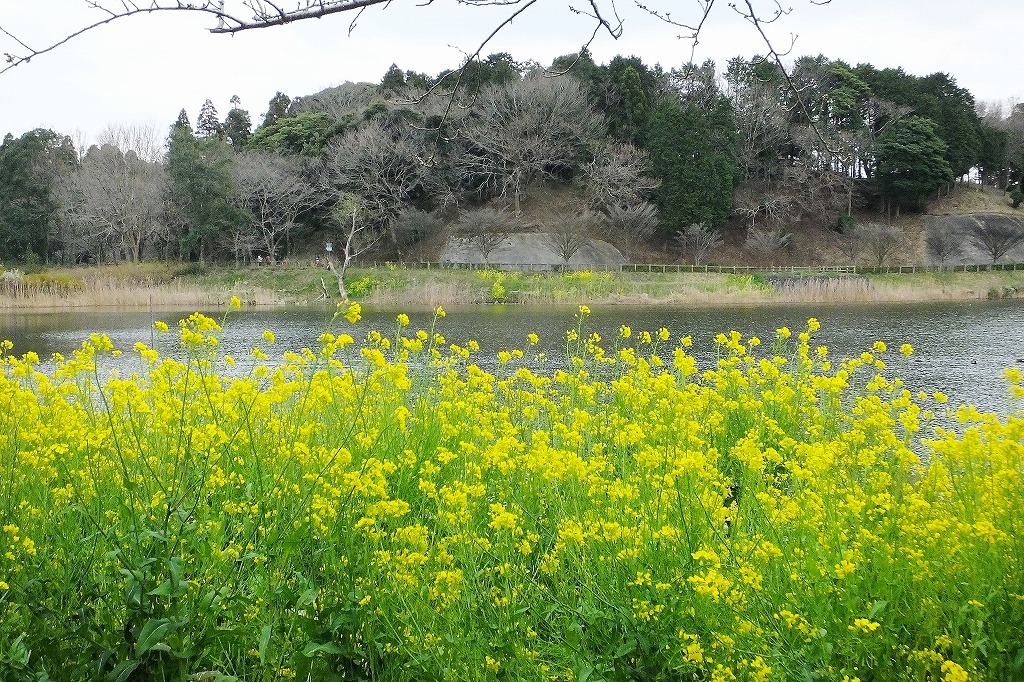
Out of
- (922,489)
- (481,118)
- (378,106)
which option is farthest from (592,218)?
(922,489)

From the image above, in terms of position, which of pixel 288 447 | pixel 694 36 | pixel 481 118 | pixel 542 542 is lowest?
pixel 542 542

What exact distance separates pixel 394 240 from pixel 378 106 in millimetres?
7539

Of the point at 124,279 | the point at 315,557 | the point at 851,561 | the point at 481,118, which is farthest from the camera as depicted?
the point at 481,118

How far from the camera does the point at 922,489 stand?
395cm

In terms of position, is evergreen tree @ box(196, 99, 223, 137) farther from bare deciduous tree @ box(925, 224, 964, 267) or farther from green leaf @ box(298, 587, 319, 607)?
green leaf @ box(298, 587, 319, 607)

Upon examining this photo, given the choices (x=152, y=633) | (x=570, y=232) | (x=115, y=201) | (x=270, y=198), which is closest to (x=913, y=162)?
(x=570, y=232)

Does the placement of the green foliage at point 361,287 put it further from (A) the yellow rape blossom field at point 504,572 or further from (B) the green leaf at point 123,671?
(B) the green leaf at point 123,671

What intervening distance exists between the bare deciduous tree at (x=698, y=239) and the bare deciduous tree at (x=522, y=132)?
822cm

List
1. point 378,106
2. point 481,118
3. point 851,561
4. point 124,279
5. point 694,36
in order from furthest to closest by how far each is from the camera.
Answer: point 481,118 < point 378,106 < point 124,279 < point 851,561 < point 694,36

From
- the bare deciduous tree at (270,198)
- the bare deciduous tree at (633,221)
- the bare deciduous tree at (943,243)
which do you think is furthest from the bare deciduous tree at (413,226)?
the bare deciduous tree at (943,243)

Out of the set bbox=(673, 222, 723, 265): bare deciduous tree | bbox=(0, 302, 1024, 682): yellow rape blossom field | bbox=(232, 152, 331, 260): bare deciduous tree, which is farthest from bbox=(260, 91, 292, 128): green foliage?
bbox=(0, 302, 1024, 682): yellow rape blossom field

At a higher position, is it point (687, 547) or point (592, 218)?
point (592, 218)

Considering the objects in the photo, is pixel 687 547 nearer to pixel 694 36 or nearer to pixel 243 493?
pixel 694 36

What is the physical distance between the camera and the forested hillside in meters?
42.0
